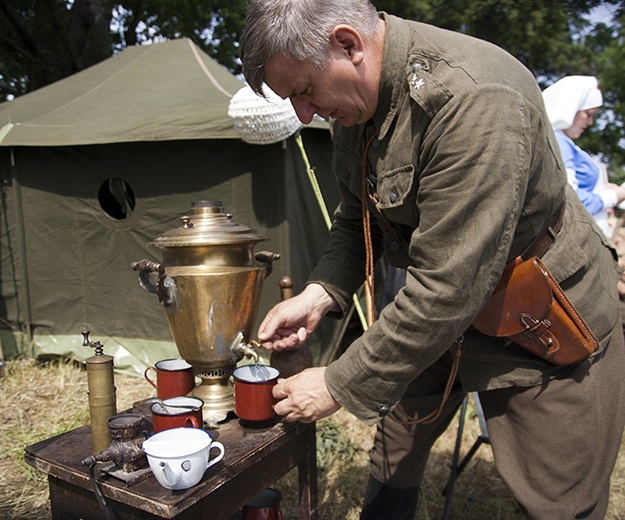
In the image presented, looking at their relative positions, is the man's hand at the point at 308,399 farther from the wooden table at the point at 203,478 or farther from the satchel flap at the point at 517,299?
the satchel flap at the point at 517,299

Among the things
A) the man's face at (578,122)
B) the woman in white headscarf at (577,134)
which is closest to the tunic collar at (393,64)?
the woman in white headscarf at (577,134)

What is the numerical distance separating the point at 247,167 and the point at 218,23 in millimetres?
9578

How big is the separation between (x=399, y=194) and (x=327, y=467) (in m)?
2.06

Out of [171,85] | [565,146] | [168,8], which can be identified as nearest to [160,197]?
[171,85]

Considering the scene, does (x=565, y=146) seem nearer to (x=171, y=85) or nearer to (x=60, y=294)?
(x=171, y=85)

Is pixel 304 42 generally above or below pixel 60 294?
above

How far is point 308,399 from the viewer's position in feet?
4.53

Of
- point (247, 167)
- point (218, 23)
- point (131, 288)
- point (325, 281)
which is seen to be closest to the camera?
point (325, 281)

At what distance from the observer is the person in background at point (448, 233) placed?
46.9 inches

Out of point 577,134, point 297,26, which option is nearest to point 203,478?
point 297,26

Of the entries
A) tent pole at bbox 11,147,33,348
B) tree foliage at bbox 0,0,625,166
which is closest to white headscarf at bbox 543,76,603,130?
tent pole at bbox 11,147,33,348

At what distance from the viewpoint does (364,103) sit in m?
1.37

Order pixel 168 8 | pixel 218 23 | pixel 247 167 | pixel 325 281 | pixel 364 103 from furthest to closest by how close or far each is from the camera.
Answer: pixel 218 23 → pixel 168 8 → pixel 247 167 → pixel 325 281 → pixel 364 103

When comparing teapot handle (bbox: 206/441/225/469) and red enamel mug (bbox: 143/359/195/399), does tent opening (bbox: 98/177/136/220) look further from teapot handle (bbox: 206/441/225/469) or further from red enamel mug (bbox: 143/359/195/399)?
teapot handle (bbox: 206/441/225/469)
